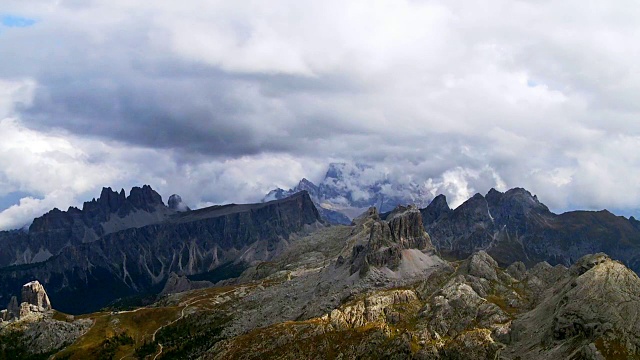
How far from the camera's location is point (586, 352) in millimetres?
197000

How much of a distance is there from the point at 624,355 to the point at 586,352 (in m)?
12.1

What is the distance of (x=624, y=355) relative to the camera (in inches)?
7702
